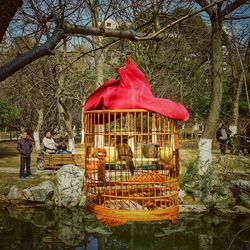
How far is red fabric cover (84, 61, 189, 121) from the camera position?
4.01 metres

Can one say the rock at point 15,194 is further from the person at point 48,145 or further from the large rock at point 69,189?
the person at point 48,145

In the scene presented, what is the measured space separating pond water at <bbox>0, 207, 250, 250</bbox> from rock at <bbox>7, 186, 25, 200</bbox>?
1.80ft

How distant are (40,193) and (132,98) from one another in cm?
698

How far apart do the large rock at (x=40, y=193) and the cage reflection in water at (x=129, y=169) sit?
5661mm

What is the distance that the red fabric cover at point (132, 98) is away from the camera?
13.1ft

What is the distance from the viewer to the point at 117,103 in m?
4.16

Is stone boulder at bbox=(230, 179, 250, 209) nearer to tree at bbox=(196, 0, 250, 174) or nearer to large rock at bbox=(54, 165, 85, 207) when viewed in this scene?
tree at bbox=(196, 0, 250, 174)

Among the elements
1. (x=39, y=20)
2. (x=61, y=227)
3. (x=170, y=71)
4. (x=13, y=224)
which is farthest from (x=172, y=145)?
(x=170, y=71)

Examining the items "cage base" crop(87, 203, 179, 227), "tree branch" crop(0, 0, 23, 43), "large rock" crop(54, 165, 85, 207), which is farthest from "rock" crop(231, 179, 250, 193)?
"tree branch" crop(0, 0, 23, 43)

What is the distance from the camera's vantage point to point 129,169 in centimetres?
448

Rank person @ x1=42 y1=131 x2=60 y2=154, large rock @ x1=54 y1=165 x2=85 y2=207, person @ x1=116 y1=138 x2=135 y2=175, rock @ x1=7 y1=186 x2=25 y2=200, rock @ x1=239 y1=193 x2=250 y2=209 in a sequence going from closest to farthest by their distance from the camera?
person @ x1=116 y1=138 x2=135 y2=175, rock @ x1=239 y1=193 x2=250 y2=209, large rock @ x1=54 y1=165 x2=85 y2=207, rock @ x1=7 y1=186 x2=25 y2=200, person @ x1=42 y1=131 x2=60 y2=154

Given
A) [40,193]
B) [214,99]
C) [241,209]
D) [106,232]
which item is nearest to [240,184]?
[241,209]

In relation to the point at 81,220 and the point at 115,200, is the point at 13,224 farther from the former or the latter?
the point at 115,200

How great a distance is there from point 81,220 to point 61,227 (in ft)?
2.62
